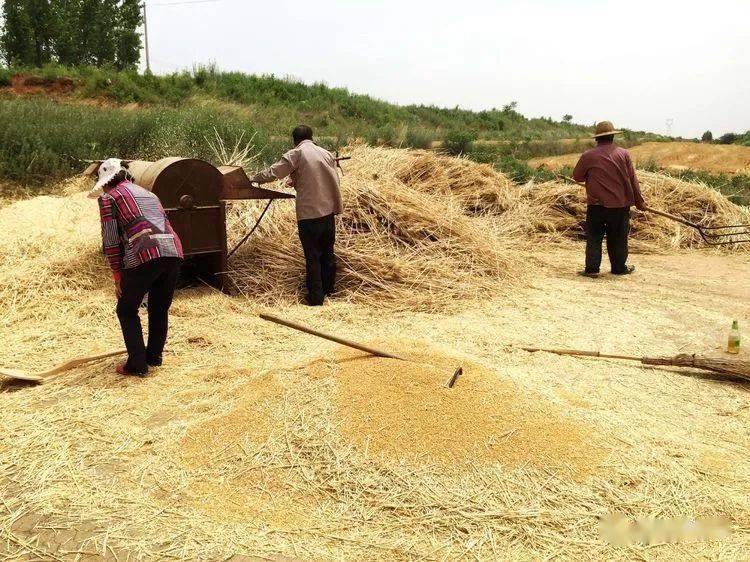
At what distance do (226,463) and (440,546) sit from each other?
113 centimetres

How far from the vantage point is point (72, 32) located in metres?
37.8

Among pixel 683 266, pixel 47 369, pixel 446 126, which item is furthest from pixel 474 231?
pixel 446 126

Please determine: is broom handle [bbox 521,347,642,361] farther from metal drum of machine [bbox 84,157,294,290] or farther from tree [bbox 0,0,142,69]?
tree [bbox 0,0,142,69]

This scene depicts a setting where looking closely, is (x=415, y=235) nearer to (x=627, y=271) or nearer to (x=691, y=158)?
(x=627, y=271)

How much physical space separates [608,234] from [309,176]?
383cm

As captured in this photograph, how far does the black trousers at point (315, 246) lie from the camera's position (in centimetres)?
604

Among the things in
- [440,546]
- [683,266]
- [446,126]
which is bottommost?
[440,546]

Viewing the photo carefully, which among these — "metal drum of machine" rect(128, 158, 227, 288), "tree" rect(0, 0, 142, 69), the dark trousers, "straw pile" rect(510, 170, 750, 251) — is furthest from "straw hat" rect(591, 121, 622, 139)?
"tree" rect(0, 0, 142, 69)

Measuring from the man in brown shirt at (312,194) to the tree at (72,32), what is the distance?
33434mm

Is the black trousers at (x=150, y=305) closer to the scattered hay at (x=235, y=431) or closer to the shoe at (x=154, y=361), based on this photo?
the shoe at (x=154, y=361)

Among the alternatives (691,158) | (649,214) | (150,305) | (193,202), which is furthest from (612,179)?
(691,158)

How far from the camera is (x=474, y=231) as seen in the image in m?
7.57

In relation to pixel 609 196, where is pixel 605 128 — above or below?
above

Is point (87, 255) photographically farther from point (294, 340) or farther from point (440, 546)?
point (440, 546)
